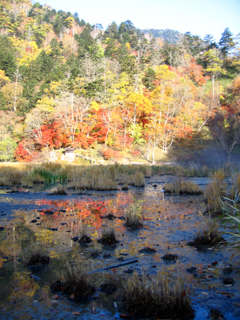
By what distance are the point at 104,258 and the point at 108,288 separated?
0.98 meters

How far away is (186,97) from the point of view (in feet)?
133

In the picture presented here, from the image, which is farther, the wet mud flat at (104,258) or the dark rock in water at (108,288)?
the dark rock in water at (108,288)

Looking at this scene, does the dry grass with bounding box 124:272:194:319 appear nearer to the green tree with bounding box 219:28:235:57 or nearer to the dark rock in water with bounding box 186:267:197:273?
the dark rock in water with bounding box 186:267:197:273

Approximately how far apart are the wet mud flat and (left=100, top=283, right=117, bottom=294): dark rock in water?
0.08 ft

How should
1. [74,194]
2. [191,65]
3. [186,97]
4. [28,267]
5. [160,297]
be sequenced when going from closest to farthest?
[160,297] < [28,267] < [74,194] < [186,97] < [191,65]

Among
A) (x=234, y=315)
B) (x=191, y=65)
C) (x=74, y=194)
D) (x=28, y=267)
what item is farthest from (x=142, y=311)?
(x=191, y=65)

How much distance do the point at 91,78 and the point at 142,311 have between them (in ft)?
151

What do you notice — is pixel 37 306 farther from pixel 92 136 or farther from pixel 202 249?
pixel 92 136

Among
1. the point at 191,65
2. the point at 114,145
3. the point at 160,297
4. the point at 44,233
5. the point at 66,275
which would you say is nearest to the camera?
the point at 160,297

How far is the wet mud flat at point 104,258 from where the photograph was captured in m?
2.83

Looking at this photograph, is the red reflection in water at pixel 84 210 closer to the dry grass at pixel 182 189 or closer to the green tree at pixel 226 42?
the dry grass at pixel 182 189

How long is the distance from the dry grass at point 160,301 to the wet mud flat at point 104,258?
0.16 m

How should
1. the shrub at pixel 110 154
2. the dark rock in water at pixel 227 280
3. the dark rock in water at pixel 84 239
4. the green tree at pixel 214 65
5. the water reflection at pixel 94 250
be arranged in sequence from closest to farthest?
the water reflection at pixel 94 250 → the dark rock in water at pixel 227 280 → the dark rock in water at pixel 84 239 → the shrub at pixel 110 154 → the green tree at pixel 214 65

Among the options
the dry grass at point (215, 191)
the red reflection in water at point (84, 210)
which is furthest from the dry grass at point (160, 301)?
the dry grass at point (215, 191)
